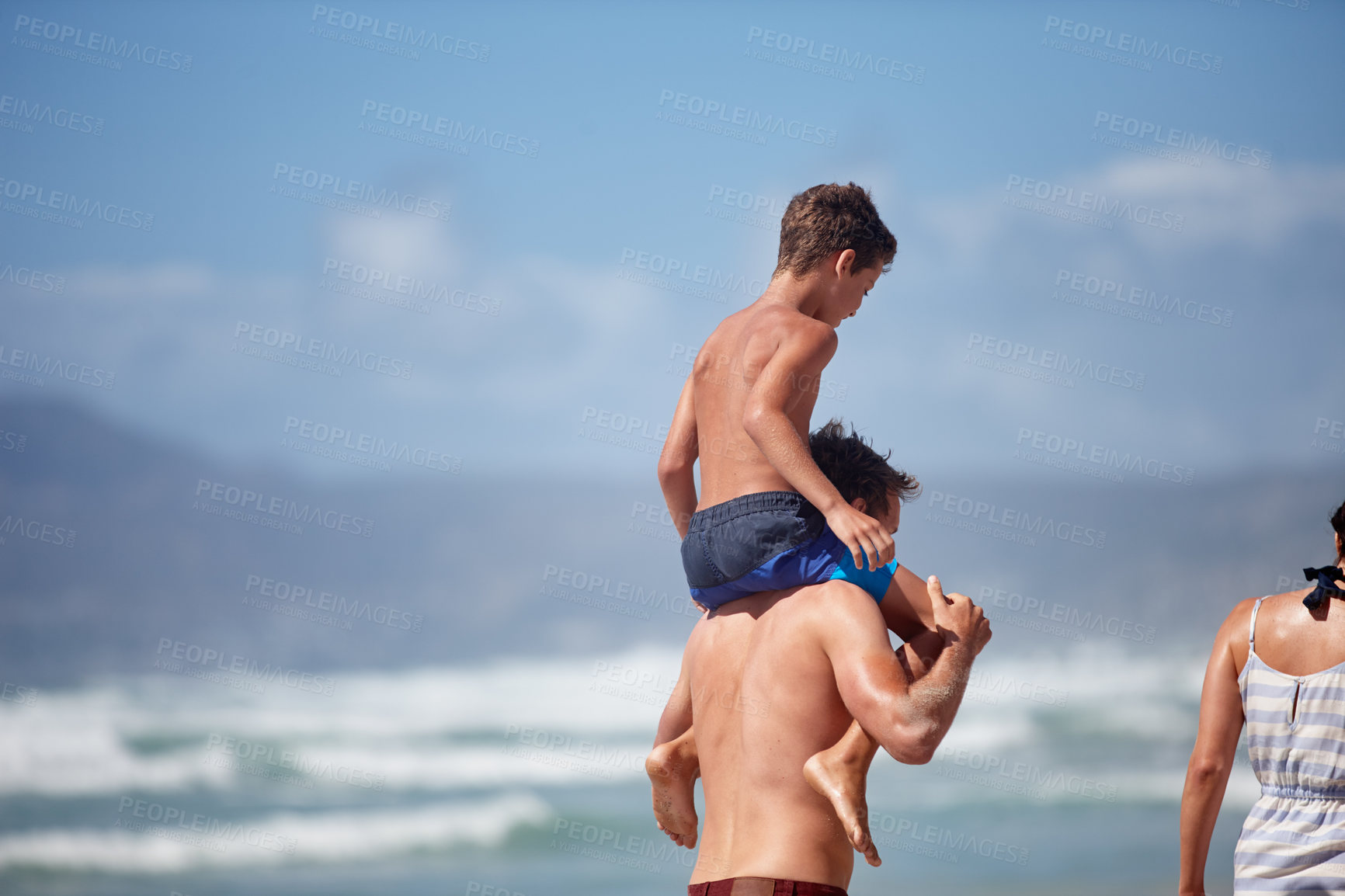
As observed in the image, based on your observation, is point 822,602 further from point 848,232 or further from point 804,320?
point 848,232

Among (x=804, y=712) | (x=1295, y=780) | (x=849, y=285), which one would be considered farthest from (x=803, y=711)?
(x=1295, y=780)

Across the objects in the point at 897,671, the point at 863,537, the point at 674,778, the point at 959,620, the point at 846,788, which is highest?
the point at 863,537

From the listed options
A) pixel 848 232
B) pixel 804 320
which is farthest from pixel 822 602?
pixel 848 232

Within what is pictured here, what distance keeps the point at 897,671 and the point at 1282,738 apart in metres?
1.67

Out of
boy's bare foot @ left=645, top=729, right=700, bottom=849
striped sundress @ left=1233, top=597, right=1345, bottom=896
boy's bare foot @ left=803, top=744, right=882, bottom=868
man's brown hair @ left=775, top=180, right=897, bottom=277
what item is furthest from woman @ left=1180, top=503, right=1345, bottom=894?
man's brown hair @ left=775, top=180, right=897, bottom=277

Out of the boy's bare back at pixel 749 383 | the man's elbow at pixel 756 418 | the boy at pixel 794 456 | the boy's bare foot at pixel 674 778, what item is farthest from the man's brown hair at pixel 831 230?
the boy's bare foot at pixel 674 778

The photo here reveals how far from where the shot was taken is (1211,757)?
3.54 m

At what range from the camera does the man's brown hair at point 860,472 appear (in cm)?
296

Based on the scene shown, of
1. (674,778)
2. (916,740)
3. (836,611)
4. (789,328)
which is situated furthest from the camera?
(674,778)

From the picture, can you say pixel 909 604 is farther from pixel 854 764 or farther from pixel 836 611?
pixel 854 764

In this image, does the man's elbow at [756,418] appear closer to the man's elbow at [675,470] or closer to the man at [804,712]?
the man at [804,712]

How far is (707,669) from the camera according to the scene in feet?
9.93

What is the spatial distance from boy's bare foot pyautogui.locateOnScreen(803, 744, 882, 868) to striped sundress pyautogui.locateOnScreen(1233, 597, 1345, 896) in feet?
5.16

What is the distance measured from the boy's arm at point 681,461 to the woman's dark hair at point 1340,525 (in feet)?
6.51
